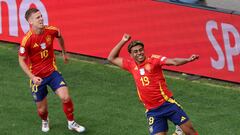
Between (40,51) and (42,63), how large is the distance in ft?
0.74

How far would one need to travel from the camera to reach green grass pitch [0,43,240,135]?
11000 mm

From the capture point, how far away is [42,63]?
10.6 meters

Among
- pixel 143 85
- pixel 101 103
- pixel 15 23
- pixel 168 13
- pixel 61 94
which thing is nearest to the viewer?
A: pixel 143 85

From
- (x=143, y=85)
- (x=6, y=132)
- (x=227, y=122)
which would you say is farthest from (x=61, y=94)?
(x=227, y=122)

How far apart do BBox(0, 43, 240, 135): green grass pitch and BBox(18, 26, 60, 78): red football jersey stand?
1.16 meters

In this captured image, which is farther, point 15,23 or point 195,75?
point 15,23

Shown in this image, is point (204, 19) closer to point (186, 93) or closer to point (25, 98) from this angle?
point (186, 93)

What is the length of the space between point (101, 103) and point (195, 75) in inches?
100

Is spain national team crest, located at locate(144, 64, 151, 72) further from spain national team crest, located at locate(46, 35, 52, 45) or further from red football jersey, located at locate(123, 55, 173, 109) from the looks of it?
spain national team crest, located at locate(46, 35, 52, 45)

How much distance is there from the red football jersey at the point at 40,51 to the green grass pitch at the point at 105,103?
116 cm

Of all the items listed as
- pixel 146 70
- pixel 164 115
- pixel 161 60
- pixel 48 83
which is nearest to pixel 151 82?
pixel 146 70

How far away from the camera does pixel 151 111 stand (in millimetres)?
9133

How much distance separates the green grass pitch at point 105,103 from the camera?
11000 millimetres

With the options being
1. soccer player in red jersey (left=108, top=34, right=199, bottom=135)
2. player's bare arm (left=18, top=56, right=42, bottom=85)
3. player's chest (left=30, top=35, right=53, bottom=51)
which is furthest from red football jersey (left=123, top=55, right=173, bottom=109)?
player's chest (left=30, top=35, right=53, bottom=51)
